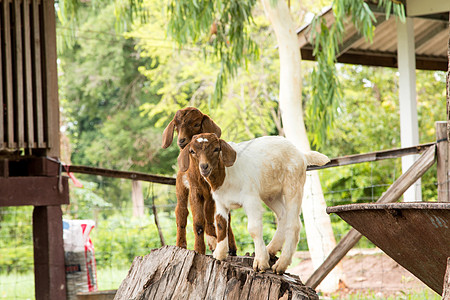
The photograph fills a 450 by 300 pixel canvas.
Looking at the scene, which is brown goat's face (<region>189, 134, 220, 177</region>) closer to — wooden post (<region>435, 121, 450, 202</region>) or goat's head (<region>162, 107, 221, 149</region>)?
goat's head (<region>162, 107, 221, 149</region>)

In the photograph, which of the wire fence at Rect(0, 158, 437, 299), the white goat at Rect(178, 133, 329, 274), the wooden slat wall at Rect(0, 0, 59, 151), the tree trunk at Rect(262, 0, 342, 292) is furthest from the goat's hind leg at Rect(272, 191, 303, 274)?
the wire fence at Rect(0, 158, 437, 299)

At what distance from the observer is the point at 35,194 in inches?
191

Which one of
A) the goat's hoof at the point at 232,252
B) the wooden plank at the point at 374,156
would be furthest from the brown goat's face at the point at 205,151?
the wooden plank at the point at 374,156

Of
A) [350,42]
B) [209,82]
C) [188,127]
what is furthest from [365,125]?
[188,127]

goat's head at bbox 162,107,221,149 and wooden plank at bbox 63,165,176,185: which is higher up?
goat's head at bbox 162,107,221,149

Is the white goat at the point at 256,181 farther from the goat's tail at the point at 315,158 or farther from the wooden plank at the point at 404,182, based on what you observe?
the wooden plank at the point at 404,182

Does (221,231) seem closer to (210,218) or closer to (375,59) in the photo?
(210,218)

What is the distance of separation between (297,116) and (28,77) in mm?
4880

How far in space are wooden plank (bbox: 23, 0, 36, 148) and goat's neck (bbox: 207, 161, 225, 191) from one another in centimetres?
286

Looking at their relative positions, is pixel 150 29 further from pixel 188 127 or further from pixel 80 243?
pixel 188 127

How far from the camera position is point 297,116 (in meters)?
9.09

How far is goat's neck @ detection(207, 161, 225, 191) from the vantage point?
2480mm

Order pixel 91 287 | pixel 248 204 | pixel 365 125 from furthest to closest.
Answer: pixel 365 125
pixel 91 287
pixel 248 204

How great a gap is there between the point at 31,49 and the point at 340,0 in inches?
133
